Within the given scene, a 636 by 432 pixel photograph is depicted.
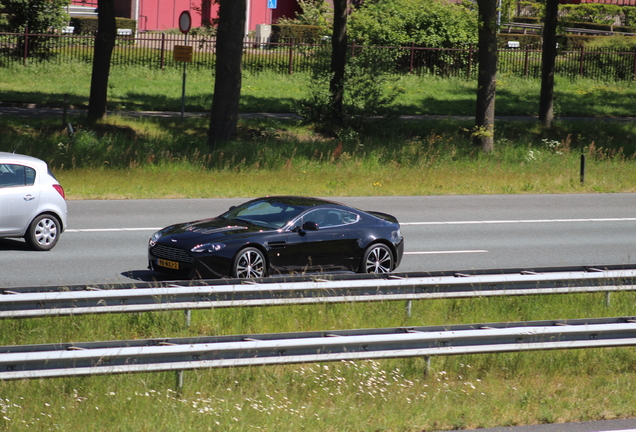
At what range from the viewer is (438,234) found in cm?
1753

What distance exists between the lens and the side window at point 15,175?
1383 centimetres

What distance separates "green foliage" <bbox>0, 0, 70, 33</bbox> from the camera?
39.2 m

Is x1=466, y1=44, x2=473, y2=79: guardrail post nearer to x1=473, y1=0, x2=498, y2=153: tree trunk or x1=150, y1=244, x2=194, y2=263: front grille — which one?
x1=473, y1=0, x2=498, y2=153: tree trunk

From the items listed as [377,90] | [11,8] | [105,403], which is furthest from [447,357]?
[11,8]

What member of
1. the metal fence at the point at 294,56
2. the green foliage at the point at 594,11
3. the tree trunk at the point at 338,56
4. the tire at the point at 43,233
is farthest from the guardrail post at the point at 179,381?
the green foliage at the point at 594,11

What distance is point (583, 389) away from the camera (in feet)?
28.1

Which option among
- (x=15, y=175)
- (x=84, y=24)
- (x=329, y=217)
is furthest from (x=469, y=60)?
(x=15, y=175)

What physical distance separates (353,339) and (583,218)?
13.7 m

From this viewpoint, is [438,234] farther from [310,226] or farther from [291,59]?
[291,59]

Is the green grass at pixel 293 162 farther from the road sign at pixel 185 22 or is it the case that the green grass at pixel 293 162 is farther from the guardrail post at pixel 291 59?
the guardrail post at pixel 291 59

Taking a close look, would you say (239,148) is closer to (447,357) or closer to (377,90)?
(377,90)

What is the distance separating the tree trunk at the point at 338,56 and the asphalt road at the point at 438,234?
334 inches

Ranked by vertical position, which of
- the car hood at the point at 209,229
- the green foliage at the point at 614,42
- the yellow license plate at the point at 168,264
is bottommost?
the yellow license plate at the point at 168,264

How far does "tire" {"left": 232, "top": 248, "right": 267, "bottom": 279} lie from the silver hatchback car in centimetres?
409
